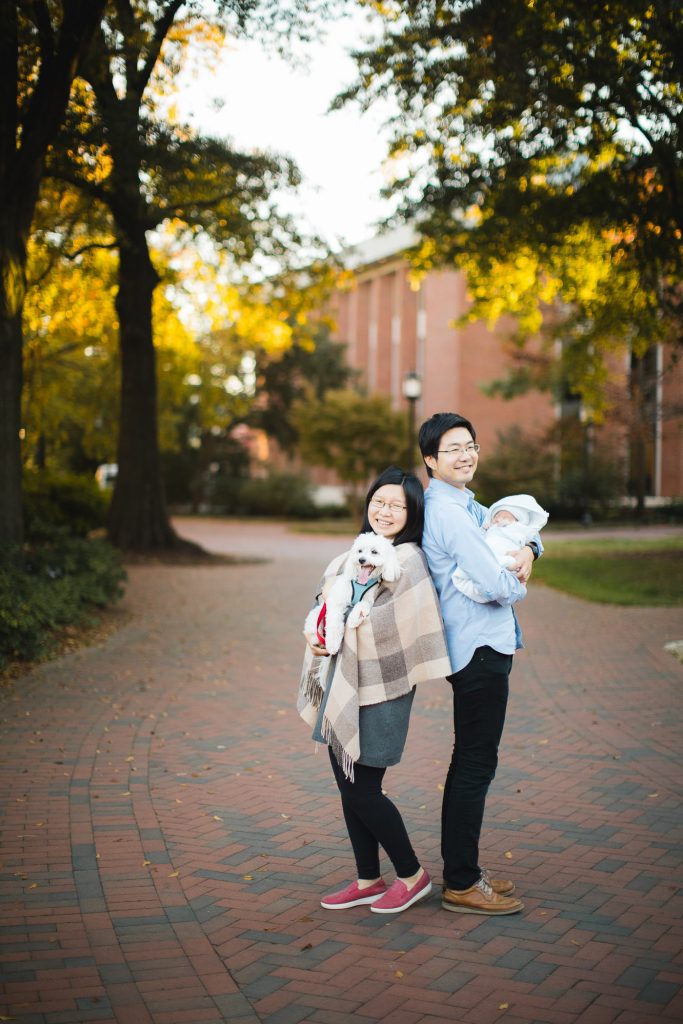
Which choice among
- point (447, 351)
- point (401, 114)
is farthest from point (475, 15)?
point (447, 351)

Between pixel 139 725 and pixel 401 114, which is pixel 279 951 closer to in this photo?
pixel 139 725

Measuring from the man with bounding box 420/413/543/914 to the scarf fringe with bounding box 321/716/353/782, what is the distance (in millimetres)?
483

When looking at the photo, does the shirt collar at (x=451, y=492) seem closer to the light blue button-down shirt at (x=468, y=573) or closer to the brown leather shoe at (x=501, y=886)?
the light blue button-down shirt at (x=468, y=573)

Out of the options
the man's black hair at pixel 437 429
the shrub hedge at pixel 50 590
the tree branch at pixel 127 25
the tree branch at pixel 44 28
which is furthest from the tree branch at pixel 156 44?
the man's black hair at pixel 437 429

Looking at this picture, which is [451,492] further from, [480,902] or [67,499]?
[67,499]

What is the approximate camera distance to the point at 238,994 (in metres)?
3.42

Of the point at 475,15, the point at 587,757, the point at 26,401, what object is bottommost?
the point at 587,757

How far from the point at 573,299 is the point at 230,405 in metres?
22.1

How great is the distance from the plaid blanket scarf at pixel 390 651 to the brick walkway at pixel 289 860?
807mm

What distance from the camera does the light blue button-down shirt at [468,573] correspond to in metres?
3.80

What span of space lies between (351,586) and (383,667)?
0.33 metres

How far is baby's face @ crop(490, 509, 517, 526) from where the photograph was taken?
3.98 metres

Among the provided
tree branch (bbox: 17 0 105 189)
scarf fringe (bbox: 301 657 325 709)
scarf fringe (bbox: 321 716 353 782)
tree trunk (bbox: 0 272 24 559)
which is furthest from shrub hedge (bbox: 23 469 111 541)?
scarf fringe (bbox: 321 716 353 782)

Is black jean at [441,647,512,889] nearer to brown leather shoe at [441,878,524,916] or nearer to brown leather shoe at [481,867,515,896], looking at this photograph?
brown leather shoe at [441,878,524,916]
